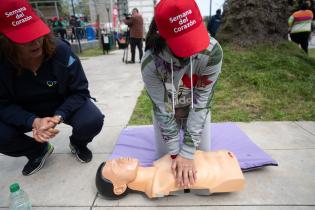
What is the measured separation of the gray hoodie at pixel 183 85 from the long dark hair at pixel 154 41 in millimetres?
65

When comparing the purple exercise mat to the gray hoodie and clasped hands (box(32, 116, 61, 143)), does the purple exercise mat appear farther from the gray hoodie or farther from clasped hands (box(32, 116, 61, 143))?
clasped hands (box(32, 116, 61, 143))

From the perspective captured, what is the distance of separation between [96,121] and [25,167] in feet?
2.39

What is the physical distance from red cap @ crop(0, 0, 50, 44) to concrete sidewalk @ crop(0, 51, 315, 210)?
1.11m

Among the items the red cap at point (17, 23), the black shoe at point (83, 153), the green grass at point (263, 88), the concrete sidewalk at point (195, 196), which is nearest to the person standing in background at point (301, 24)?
the green grass at point (263, 88)

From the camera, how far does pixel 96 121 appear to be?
239cm

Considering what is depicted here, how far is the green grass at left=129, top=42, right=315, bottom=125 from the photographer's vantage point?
3.55 meters

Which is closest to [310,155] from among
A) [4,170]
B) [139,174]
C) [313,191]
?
[313,191]

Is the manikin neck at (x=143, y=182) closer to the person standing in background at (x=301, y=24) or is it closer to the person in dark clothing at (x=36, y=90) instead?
the person in dark clothing at (x=36, y=90)

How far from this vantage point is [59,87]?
2.30m

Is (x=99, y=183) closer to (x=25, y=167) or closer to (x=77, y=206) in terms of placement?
(x=77, y=206)

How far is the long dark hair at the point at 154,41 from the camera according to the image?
1.71m

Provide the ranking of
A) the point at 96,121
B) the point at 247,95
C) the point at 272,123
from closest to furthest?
the point at 96,121
the point at 272,123
the point at 247,95

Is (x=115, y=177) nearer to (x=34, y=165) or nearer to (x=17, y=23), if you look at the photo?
(x=34, y=165)

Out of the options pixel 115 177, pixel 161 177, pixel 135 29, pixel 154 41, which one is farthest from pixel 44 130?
pixel 135 29
